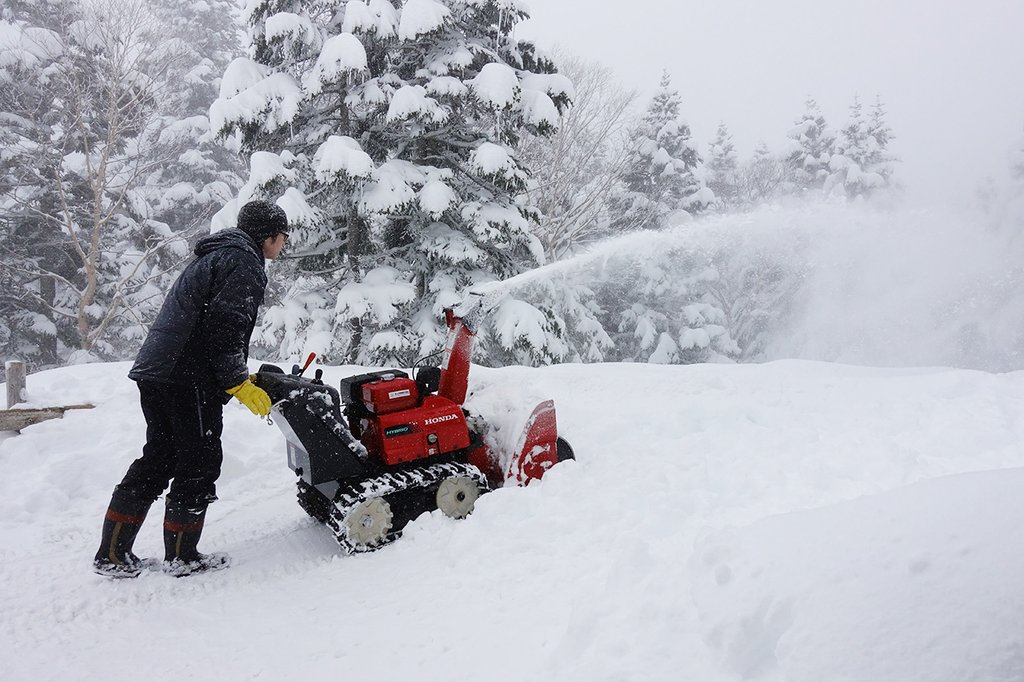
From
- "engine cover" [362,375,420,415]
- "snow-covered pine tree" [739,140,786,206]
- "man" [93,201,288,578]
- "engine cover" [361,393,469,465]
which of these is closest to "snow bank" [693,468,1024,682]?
"engine cover" [361,393,469,465]

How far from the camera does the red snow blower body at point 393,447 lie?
12.7ft

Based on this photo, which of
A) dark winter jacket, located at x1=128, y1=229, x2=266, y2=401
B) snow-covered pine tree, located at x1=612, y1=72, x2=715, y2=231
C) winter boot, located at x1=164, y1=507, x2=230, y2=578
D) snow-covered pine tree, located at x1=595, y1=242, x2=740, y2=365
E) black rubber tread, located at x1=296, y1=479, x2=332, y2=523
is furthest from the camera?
snow-covered pine tree, located at x1=612, y1=72, x2=715, y2=231

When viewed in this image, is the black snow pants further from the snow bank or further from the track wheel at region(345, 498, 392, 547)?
the snow bank

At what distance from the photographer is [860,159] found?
78.8 feet

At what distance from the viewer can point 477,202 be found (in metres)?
10.3

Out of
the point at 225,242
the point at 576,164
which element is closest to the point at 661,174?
the point at 576,164

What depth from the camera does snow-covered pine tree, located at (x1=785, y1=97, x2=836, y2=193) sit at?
24.2 m

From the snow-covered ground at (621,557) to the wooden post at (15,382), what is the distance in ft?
0.60

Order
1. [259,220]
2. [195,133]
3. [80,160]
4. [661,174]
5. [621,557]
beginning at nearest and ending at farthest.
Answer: [621,557] → [259,220] → [80,160] → [195,133] → [661,174]

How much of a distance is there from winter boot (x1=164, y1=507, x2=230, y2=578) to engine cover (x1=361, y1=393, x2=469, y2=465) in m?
1.08

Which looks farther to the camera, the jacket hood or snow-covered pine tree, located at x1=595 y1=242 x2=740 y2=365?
snow-covered pine tree, located at x1=595 y1=242 x2=740 y2=365

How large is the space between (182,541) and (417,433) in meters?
1.46

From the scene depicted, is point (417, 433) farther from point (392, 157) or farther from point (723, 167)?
point (723, 167)

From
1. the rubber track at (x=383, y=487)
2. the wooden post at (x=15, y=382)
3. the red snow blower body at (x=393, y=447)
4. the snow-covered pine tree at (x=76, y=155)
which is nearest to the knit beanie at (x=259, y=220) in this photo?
the red snow blower body at (x=393, y=447)
